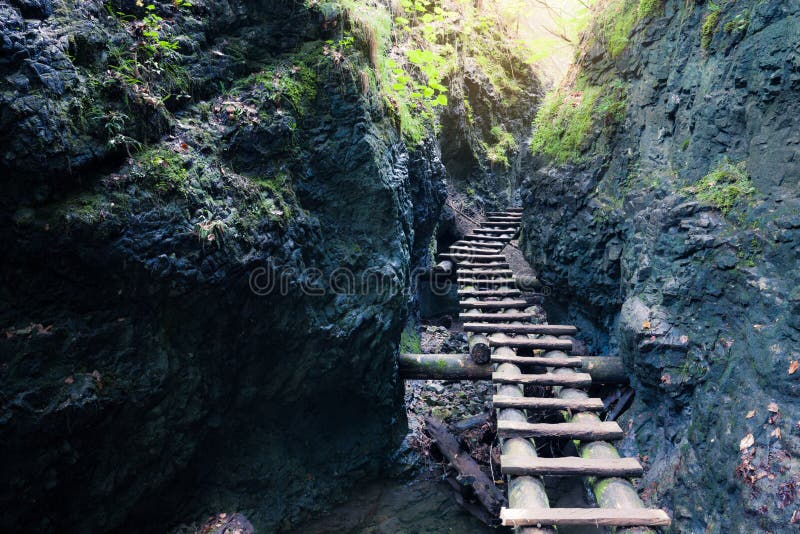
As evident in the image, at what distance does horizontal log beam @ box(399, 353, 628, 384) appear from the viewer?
6.00m

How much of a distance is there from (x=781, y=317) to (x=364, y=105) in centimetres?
503

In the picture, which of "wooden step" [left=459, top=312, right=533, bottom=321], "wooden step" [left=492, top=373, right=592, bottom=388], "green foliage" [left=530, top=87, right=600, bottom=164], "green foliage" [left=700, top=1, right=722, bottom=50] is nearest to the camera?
"green foliage" [left=700, top=1, right=722, bottom=50]

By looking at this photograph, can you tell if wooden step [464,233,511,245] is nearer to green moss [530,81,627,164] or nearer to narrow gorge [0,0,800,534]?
green moss [530,81,627,164]

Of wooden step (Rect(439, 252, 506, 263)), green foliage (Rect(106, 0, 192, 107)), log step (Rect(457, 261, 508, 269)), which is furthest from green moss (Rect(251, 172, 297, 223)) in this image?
wooden step (Rect(439, 252, 506, 263))

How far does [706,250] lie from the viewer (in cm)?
435

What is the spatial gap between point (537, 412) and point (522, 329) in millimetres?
1484

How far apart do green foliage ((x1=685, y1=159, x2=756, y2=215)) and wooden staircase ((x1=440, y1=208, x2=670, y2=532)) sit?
2.47 metres

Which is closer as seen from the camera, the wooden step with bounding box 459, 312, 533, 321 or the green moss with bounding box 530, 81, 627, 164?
the green moss with bounding box 530, 81, 627, 164

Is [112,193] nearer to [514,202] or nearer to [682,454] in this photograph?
[682,454]

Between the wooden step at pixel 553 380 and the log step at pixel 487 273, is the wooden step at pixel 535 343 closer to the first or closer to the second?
the wooden step at pixel 553 380

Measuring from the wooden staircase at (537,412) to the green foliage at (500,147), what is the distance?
19.3 ft

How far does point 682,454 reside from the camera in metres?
4.12

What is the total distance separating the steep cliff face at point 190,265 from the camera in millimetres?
3191

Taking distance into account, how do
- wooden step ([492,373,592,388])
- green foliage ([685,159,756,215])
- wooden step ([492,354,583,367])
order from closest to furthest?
1. green foliage ([685,159,756,215])
2. wooden step ([492,373,592,388])
3. wooden step ([492,354,583,367])
